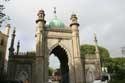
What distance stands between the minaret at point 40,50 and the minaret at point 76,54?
15.6ft

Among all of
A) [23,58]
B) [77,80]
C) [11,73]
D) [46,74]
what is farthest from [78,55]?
[11,73]

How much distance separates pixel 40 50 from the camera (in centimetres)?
2536

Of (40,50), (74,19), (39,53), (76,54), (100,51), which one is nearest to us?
(39,53)

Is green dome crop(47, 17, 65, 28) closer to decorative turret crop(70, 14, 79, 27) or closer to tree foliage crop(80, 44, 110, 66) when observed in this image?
decorative turret crop(70, 14, 79, 27)

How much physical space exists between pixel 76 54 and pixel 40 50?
5487 millimetres

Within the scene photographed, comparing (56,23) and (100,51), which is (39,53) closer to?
(56,23)

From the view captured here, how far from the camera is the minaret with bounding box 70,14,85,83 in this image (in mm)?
25844

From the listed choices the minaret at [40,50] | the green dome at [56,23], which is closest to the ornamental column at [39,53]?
the minaret at [40,50]

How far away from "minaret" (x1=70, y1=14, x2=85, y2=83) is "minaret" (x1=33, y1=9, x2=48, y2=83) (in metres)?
4.75

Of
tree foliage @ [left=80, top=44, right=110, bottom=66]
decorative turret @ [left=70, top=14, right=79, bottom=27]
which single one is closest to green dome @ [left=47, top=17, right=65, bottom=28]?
decorative turret @ [left=70, top=14, right=79, bottom=27]

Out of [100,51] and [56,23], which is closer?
[56,23]

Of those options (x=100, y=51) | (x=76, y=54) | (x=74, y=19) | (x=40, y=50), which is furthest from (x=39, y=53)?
(x=100, y=51)

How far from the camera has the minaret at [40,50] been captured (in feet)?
79.6

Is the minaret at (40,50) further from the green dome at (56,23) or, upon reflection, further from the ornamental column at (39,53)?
the green dome at (56,23)
